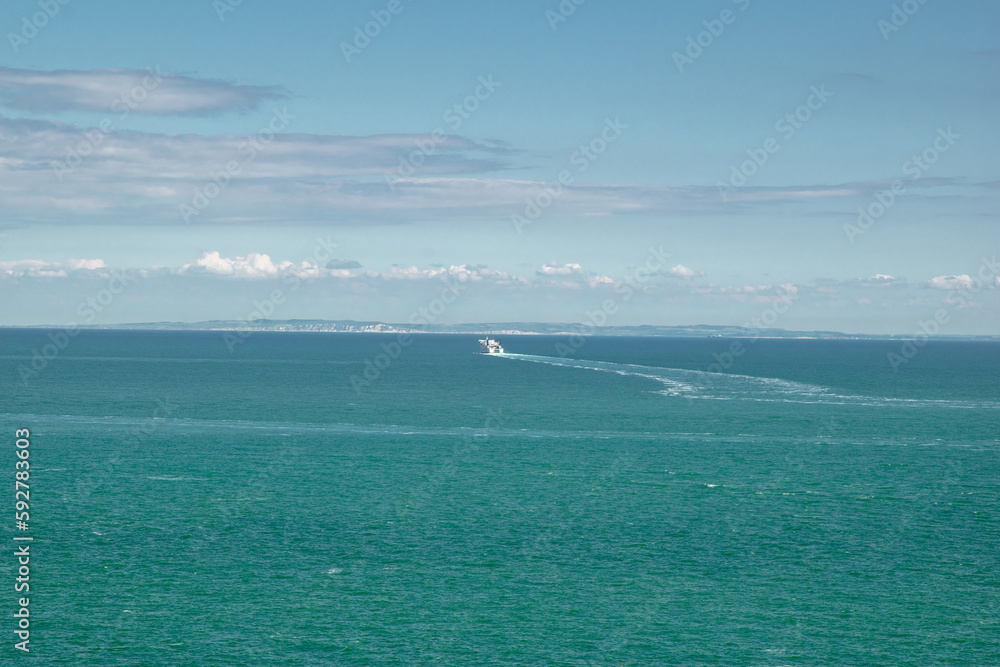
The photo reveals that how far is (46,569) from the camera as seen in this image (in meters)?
46.3

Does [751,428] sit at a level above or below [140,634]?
above

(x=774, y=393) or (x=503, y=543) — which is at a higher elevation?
(x=774, y=393)

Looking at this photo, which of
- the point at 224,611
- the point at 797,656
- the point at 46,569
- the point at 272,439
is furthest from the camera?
the point at 272,439

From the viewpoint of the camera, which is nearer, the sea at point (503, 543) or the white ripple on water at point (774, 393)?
the sea at point (503, 543)

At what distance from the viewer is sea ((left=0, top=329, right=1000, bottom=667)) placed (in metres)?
38.8

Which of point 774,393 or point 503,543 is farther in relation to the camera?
point 774,393

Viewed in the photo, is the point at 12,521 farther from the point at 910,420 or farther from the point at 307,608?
the point at 910,420

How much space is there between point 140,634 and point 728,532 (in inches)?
1315

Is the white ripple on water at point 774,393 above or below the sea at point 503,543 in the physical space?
above

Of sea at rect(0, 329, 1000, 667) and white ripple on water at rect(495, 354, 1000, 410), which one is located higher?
white ripple on water at rect(495, 354, 1000, 410)

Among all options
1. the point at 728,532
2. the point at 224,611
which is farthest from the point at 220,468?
the point at 728,532

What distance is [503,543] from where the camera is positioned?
5284cm

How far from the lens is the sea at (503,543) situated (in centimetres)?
3881

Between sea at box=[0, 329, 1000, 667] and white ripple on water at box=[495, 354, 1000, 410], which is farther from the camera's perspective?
white ripple on water at box=[495, 354, 1000, 410]
